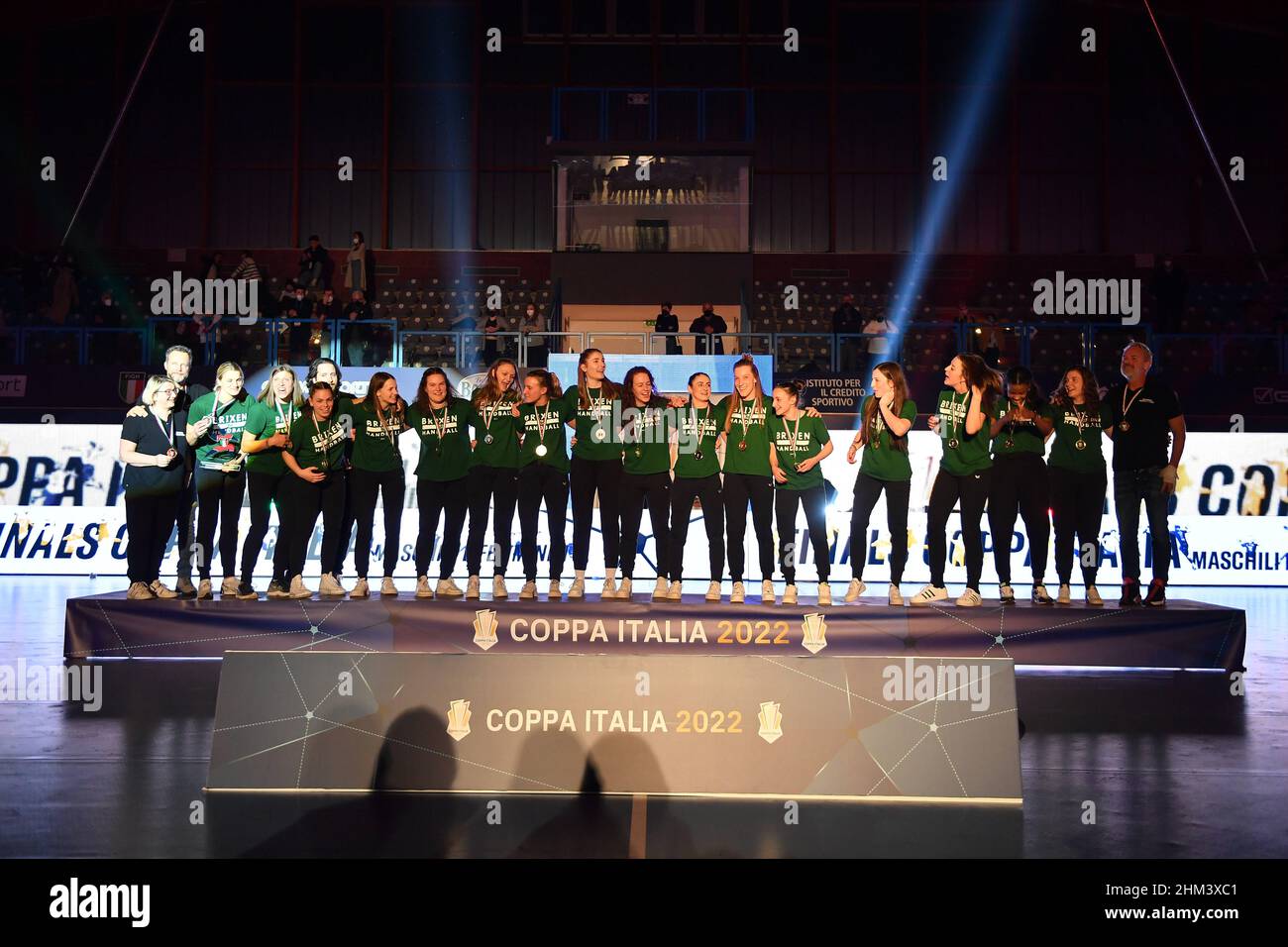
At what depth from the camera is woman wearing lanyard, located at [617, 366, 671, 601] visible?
7852mm

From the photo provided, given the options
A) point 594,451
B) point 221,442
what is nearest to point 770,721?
point 594,451

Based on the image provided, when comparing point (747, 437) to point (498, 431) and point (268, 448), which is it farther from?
point (268, 448)

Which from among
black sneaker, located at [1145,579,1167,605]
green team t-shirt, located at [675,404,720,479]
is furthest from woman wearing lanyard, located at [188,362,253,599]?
black sneaker, located at [1145,579,1167,605]

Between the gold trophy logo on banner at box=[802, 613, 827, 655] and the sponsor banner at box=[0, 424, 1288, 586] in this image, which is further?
the sponsor banner at box=[0, 424, 1288, 586]

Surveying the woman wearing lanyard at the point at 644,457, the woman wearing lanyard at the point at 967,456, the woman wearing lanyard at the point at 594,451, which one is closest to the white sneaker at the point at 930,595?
the woman wearing lanyard at the point at 967,456

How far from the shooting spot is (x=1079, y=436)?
8.01 m

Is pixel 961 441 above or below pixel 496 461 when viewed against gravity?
above

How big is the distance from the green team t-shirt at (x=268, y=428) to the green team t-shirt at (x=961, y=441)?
15.2 feet

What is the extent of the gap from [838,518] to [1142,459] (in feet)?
16.2

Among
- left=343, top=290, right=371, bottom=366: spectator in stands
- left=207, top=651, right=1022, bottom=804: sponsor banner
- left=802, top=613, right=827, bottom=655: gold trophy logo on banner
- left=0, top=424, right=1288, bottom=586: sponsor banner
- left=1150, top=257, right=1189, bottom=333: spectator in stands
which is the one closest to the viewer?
left=207, top=651, right=1022, bottom=804: sponsor banner

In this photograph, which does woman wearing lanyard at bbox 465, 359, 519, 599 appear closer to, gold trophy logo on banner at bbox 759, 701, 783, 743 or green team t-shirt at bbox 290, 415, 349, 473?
green team t-shirt at bbox 290, 415, 349, 473

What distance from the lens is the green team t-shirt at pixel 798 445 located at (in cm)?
788

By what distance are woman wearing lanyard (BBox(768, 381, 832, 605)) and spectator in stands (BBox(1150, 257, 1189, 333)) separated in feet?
44.0
